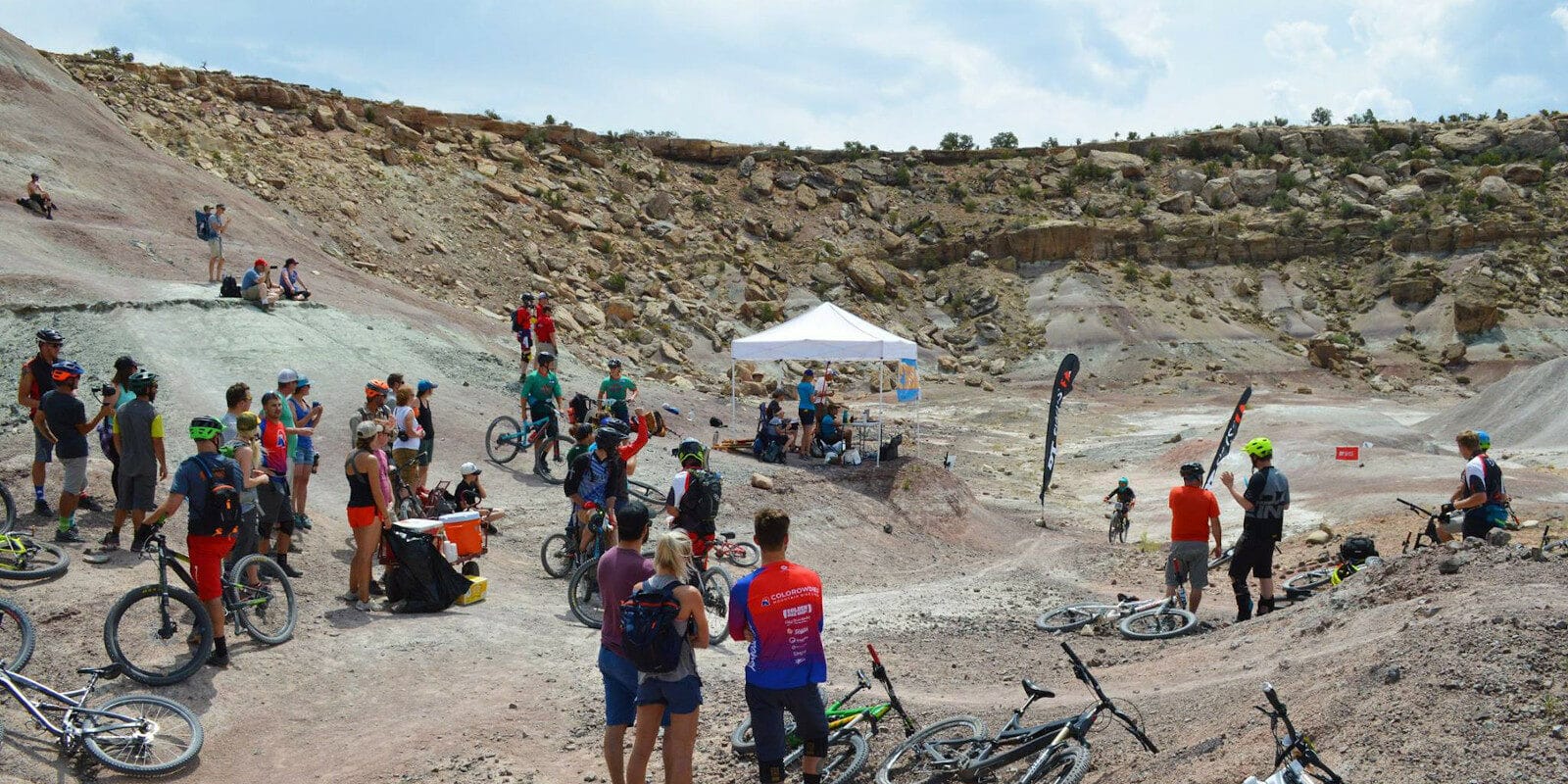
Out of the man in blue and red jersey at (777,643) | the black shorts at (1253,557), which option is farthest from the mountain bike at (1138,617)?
the man in blue and red jersey at (777,643)

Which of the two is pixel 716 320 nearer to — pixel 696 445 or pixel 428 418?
pixel 428 418

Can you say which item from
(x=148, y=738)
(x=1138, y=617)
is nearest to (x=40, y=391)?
(x=148, y=738)

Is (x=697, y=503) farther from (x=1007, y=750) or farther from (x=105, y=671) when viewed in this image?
(x=105, y=671)

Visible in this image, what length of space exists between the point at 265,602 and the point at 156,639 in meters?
0.98

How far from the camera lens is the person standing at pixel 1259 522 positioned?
394 inches

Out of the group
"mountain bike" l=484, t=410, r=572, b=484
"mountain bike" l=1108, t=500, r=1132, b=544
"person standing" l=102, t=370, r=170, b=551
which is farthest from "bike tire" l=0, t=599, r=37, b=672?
"mountain bike" l=1108, t=500, r=1132, b=544

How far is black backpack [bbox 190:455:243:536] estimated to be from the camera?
794cm

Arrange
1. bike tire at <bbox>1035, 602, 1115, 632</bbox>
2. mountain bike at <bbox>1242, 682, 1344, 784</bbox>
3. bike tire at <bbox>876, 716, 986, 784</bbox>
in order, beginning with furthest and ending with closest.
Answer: bike tire at <bbox>1035, 602, 1115, 632</bbox> → bike tire at <bbox>876, 716, 986, 784</bbox> → mountain bike at <bbox>1242, 682, 1344, 784</bbox>

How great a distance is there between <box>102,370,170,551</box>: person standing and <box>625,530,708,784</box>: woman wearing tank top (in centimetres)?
617

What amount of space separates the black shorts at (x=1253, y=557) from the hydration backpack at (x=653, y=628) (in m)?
6.72

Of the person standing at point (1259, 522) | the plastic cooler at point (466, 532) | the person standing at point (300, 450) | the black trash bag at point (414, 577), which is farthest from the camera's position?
the person standing at point (300, 450)

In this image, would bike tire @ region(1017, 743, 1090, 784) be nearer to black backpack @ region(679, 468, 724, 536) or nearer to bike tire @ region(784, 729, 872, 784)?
bike tire @ region(784, 729, 872, 784)

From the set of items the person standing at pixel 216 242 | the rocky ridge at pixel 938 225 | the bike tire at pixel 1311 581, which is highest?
the rocky ridge at pixel 938 225

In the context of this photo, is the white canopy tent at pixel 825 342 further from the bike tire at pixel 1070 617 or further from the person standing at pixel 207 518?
the person standing at pixel 207 518
